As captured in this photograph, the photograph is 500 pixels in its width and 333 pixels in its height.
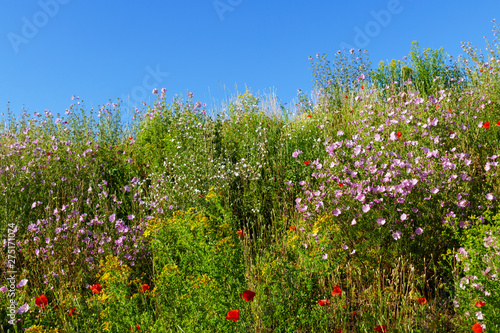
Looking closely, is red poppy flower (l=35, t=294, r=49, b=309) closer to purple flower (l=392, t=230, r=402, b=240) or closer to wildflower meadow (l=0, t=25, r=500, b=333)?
wildflower meadow (l=0, t=25, r=500, b=333)

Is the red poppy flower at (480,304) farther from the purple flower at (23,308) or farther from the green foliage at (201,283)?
the purple flower at (23,308)

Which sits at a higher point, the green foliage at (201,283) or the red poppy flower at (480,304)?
the green foliage at (201,283)

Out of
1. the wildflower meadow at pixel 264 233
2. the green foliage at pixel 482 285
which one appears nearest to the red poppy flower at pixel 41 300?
the wildflower meadow at pixel 264 233

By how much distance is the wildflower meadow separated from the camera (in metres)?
2.27

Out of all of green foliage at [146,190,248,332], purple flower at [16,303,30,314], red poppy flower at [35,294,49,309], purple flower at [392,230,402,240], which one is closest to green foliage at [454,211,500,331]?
purple flower at [392,230,402,240]

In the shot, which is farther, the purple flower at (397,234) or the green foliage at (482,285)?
the purple flower at (397,234)

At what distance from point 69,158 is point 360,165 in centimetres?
392

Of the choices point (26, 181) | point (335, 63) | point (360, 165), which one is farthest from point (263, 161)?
point (335, 63)

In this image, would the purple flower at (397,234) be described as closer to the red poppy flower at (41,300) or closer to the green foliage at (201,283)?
the green foliage at (201,283)

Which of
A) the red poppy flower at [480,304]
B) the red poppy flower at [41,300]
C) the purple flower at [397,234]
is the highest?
the purple flower at [397,234]

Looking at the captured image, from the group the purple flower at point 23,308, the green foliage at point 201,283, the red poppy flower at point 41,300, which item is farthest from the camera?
the purple flower at point 23,308

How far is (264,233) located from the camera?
14.5ft

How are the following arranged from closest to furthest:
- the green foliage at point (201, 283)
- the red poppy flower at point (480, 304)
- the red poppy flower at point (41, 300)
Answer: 1. the green foliage at point (201, 283)
2. the red poppy flower at point (480, 304)
3. the red poppy flower at point (41, 300)

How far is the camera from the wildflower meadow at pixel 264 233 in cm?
227
